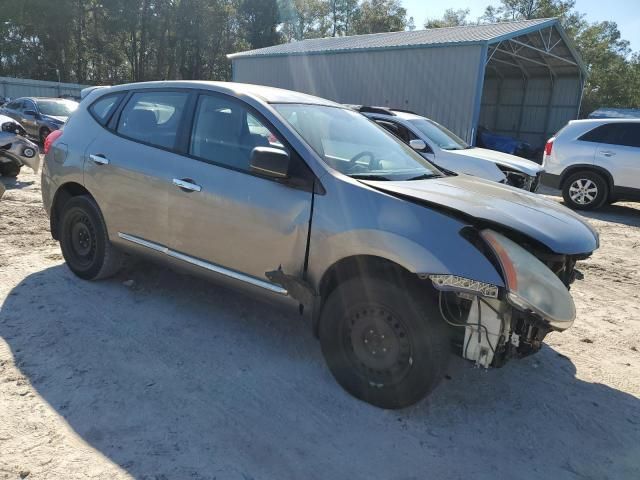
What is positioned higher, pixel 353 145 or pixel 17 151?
pixel 353 145

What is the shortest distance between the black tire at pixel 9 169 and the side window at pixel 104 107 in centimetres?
616

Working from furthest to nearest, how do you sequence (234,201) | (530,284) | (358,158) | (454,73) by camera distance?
1. (454,73)
2. (358,158)
3. (234,201)
4. (530,284)

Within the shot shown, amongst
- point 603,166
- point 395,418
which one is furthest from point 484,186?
point 603,166

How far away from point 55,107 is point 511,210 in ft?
54.7

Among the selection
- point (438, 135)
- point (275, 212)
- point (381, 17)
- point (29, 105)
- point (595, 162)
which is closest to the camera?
point (275, 212)

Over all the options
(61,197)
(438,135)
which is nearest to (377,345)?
(61,197)

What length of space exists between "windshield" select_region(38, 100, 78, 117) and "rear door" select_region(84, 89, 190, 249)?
13.0 metres

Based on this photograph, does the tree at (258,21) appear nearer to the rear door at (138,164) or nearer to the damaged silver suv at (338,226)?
the rear door at (138,164)

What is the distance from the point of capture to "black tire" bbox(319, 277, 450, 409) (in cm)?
271

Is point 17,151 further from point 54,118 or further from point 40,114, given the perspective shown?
point 40,114

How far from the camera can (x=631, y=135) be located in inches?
369

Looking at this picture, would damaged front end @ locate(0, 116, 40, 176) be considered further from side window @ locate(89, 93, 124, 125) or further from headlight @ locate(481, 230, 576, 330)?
headlight @ locate(481, 230, 576, 330)

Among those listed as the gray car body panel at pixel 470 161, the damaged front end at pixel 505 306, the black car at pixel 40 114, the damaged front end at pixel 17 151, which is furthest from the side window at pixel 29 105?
the damaged front end at pixel 505 306

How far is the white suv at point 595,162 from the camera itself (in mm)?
9328
